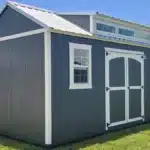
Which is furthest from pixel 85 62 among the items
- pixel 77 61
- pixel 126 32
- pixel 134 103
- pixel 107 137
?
pixel 126 32

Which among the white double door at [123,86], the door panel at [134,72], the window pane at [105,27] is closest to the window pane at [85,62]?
the white double door at [123,86]

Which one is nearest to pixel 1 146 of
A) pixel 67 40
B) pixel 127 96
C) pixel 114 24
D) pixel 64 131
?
pixel 64 131

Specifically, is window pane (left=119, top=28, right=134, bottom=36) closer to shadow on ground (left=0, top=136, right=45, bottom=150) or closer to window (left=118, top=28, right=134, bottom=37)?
window (left=118, top=28, right=134, bottom=37)

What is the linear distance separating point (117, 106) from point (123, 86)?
718mm

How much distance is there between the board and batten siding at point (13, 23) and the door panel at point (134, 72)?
381 centimetres

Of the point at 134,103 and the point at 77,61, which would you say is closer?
the point at 77,61

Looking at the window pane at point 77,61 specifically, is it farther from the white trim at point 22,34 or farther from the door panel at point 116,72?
the door panel at point 116,72

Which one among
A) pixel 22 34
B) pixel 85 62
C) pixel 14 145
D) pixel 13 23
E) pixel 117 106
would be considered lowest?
pixel 14 145

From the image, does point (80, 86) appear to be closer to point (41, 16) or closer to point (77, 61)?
point (77, 61)

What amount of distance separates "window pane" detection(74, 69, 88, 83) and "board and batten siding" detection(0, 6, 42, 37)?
158cm

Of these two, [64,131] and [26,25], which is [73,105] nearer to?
[64,131]

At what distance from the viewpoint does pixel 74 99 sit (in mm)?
8367

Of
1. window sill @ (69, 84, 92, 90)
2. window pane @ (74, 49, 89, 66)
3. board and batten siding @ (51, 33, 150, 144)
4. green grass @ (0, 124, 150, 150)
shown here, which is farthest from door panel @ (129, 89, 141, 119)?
window pane @ (74, 49, 89, 66)

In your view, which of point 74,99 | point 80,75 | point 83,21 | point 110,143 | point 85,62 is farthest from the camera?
point 83,21
